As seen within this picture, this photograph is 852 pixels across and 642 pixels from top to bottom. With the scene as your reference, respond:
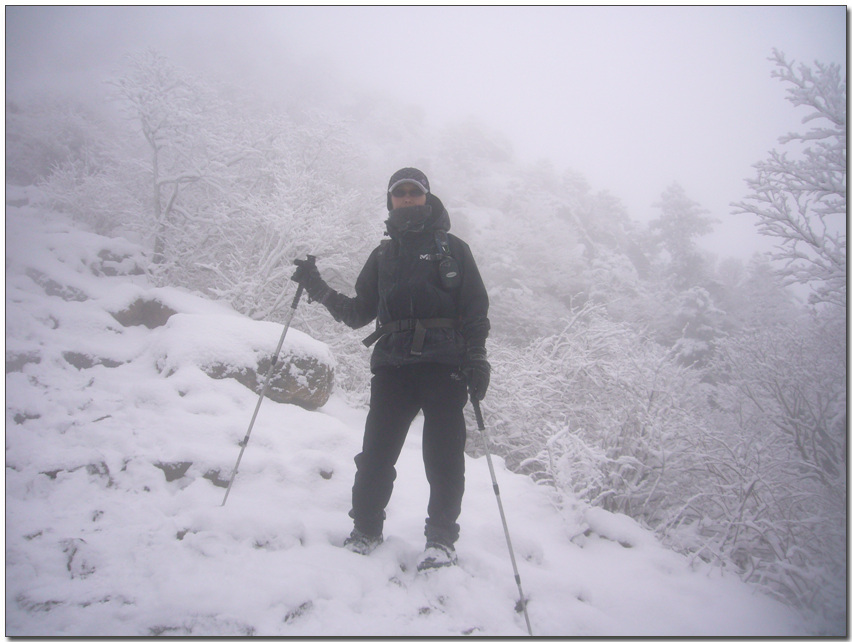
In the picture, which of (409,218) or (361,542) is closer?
(361,542)

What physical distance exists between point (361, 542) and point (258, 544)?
0.63 meters

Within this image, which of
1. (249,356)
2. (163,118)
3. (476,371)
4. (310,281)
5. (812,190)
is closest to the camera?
(476,371)

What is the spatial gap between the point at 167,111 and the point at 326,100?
1370 inches

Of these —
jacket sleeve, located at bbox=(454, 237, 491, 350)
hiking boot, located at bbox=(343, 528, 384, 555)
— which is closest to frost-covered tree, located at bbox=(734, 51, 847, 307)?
jacket sleeve, located at bbox=(454, 237, 491, 350)

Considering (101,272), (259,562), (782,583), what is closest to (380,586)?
(259,562)

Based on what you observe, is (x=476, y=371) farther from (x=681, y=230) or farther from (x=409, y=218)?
(x=681, y=230)

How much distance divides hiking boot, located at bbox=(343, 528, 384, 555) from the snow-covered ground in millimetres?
66

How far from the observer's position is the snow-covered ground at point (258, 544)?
1899 mm

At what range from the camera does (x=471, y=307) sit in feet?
8.98

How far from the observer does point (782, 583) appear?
10.9 feet

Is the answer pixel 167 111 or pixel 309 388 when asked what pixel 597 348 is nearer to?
pixel 309 388

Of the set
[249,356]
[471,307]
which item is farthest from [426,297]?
[249,356]

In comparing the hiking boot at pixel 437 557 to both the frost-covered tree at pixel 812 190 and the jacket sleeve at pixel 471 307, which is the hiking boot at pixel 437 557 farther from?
the frost-covered tree at pixel 812 190

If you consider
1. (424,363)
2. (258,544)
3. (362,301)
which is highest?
(362,301)
